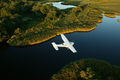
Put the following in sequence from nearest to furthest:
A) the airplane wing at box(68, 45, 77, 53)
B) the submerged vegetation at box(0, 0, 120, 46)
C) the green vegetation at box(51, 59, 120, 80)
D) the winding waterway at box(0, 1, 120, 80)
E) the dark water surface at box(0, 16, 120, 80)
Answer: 1. the green vegetation at box(51, 59, 120, 80)
2. the dark water surface at box(0, 16, 120, 80)
3. the winding waterway at box(0, 1, 120, 80)
4. the airplane wing at box(68, 45, 77, 53)
5. the submerged vegetation at box(0, 0, 120, 46)

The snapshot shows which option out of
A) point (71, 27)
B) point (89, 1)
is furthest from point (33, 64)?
point (89, 1)

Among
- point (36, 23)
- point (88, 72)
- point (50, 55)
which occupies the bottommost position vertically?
point (50, 55)

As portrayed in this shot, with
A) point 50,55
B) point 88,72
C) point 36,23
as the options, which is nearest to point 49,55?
point 50,55

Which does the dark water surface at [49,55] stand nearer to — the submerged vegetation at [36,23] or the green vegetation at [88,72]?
the green vegetation at [88,72]

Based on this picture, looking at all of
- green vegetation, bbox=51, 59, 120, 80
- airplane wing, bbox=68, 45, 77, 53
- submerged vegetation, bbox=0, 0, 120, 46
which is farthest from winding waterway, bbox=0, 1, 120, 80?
submerged vegetation, bbox=0, 0, 120, 46

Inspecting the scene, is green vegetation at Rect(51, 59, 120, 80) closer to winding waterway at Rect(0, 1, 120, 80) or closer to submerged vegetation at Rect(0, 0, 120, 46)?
winding waterway at Rect(0, 1, 120, 80)

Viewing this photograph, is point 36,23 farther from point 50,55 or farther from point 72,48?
point 50,55

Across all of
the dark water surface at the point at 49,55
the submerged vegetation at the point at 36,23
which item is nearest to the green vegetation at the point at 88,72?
the dark water surface at the point at 49,55
